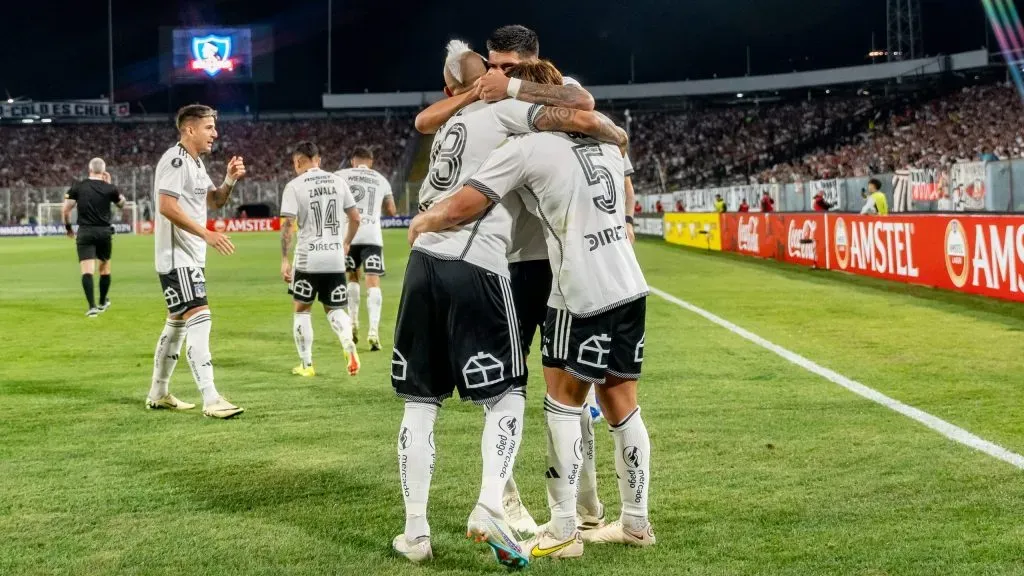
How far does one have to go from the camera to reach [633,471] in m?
4.24

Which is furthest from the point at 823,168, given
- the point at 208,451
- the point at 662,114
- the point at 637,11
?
the point at 208,451

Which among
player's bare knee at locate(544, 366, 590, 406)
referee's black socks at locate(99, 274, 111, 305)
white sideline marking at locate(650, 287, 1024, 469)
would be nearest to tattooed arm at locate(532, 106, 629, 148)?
player's bare knee at locate(544, 366, 590, 406)

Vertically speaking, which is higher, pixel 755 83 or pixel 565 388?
pixel 755 83

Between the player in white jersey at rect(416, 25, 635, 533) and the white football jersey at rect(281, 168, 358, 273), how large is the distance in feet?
15.7

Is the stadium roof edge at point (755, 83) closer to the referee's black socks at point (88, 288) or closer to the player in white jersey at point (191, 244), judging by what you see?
the referee's black socks at point (88, 288)

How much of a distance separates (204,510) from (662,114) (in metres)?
65.9

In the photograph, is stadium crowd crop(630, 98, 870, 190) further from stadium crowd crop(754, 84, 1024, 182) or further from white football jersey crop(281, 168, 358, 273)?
white football jersey crop(281, 168, 358, 273)

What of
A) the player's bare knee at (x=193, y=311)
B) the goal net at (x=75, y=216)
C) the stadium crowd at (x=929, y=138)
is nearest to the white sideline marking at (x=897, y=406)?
the player's bare knee at (x=193, y=311)

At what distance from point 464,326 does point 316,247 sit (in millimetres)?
5402

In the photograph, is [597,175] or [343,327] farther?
[343,327]

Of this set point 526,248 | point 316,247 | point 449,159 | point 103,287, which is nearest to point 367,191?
point 316,247

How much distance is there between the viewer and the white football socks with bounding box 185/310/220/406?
7258mm

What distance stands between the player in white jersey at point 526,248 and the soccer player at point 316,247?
15.6 feet

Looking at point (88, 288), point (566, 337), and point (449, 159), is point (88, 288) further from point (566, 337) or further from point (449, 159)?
point (566, 337)
